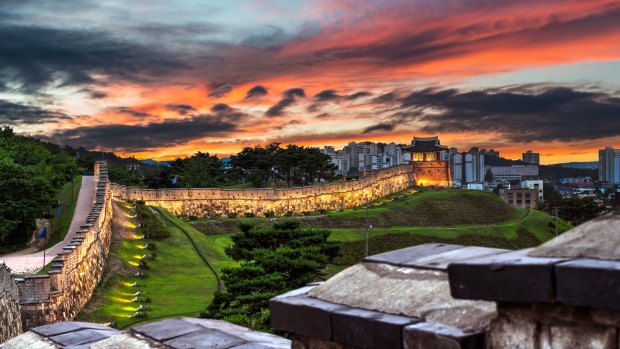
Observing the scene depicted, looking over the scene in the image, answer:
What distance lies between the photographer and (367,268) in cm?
Result: 290

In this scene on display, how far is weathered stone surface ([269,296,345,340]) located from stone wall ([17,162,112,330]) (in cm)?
1599

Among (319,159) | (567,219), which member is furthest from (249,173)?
(567,219)

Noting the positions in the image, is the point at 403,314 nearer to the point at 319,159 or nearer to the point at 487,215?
the point at 487,215

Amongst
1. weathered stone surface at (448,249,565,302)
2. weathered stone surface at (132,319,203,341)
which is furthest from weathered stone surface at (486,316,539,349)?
weathered stone surface at (132,319,203,341)

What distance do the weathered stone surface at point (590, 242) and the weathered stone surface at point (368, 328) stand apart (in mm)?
536

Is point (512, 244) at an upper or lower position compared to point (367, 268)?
lower

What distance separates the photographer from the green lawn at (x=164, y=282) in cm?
2208

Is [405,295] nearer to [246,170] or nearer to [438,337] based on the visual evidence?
[438,337]

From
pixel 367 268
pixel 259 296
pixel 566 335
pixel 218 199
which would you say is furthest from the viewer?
pixel 218 199

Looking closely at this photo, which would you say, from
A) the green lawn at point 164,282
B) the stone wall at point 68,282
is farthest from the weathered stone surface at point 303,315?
the green lawn at point 164,282

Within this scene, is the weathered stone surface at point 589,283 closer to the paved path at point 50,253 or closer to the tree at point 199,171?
the paved path at point 50,253

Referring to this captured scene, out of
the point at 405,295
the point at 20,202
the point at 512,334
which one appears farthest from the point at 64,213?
the point at 512,334

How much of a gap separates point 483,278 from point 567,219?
72789mm

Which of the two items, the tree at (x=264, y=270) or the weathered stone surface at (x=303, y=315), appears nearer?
the weathered stone surface at (x=303, y=315)
